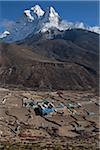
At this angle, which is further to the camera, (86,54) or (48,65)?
(86,54)

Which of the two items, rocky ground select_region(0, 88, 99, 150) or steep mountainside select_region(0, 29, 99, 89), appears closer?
rocky ground select_region(0, 88, 99, 150)

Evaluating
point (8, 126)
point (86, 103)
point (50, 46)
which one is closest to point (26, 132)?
point (8, 126)

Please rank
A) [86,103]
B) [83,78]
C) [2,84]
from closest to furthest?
[86,103] → [2,84] → [83,78]

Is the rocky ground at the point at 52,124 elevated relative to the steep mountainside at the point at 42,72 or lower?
lower

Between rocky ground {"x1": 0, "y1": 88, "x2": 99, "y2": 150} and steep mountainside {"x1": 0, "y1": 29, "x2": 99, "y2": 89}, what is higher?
steep mountainside {"x1": 0, "y1": 29, "x2": 99, "y2": 89}

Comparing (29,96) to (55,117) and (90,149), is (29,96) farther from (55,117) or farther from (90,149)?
(90,149)

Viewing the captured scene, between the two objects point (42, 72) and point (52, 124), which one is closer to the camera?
point (52, 124)

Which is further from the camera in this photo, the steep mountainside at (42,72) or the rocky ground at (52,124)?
the steep mountainside at (42,72)

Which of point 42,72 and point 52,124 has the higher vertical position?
point 42,72
